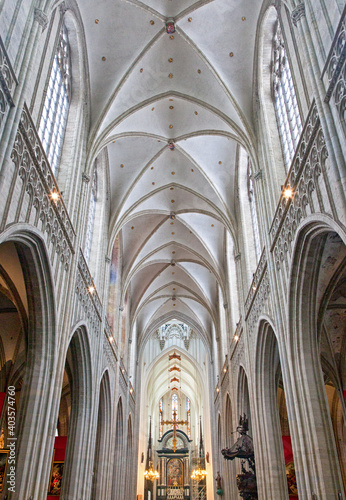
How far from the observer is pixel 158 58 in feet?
46.6

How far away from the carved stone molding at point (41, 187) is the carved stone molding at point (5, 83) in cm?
58

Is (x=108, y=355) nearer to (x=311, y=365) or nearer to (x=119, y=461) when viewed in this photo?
(x=119, y=461)

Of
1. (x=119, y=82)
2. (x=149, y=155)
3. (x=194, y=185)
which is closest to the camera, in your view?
(x=119, y=82)

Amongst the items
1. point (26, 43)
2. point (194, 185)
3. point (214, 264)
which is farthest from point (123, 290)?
point (26, 43)

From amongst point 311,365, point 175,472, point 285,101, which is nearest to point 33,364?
point 311,365

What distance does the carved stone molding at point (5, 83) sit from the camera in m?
6.88

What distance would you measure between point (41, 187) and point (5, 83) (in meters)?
2.45

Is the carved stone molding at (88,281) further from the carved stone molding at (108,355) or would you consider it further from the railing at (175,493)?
the railing at (175,493)

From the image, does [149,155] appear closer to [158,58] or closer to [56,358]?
[158,58]

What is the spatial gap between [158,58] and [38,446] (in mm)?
11981

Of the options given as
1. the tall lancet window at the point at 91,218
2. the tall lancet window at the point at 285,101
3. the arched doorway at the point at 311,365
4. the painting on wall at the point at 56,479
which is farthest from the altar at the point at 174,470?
the tall lancet window at the point at 285,101

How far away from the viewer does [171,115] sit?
16.4 meters

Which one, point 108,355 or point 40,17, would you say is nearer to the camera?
point 40,17

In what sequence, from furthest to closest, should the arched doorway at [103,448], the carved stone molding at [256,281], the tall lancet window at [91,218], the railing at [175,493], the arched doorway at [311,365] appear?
the railing at [175,493] < the arched doorway at [103,448] < the tall lancet window at [91,218] < the carved stone molding at [256,281] < the arched doorway at [311,365]
